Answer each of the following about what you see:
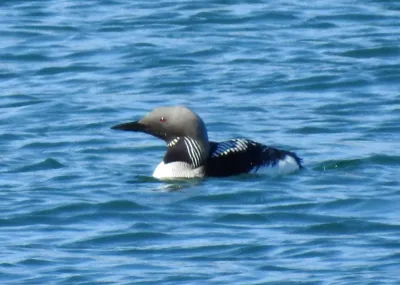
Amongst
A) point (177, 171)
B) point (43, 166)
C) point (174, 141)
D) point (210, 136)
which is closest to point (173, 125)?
point (174, 141)

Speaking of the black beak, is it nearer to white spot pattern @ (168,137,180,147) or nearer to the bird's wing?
white spot pattern @ (168,137,180,147)

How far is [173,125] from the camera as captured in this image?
1337 cm

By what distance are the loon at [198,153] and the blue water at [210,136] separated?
15cm

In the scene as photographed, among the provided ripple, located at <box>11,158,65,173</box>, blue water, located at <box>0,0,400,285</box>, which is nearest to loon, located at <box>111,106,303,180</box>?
blue water, located at <box>0,0,400,285</box>

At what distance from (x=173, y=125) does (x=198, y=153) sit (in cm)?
34

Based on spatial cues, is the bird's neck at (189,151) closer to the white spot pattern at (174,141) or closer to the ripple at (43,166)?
the white spot pattern at (174,141)

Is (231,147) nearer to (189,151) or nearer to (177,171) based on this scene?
(189,151)

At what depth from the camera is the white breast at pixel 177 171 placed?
42.9 feet

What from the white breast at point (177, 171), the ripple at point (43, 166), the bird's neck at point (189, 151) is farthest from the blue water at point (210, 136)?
the bird's neck at point (189, 151)

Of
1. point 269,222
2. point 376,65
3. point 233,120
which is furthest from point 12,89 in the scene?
point 269,222

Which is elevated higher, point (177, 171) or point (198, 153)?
point (198, 153)

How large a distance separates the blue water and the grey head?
1.18ft

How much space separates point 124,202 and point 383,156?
2.56m

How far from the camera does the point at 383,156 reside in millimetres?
13547
